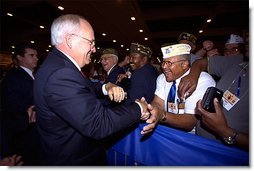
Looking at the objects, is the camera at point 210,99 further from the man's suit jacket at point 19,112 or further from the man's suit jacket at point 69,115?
the man's suit jacket at point 19,112

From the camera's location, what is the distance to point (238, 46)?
3.41m

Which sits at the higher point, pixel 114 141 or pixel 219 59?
pixel 219 59

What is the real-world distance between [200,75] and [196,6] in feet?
23.2

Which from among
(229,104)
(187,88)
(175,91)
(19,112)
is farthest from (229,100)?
(19,112)

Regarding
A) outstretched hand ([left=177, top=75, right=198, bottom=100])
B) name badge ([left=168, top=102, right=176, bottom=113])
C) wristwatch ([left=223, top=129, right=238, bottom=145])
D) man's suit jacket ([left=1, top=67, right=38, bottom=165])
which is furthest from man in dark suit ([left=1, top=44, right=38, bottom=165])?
wristwatch ([left=223, top=129, right=238, bottom=145])

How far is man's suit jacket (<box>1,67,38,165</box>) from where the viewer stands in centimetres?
247

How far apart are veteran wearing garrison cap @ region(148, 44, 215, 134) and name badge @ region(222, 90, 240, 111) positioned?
22 cm

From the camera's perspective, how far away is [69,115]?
129 centimetres

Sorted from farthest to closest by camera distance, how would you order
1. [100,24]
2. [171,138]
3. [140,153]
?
[100,24]
[140,153]
[171,138]

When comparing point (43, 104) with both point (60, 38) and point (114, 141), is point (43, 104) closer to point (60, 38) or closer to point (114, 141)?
point (60, 38)

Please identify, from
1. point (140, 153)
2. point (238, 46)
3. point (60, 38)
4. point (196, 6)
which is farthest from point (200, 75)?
point (196, 6)

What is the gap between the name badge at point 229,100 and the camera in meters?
1.75

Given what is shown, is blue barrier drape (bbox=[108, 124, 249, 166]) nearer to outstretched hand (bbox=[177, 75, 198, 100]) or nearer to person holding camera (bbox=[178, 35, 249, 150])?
person holding camera (bbox=[178, 35, 249, 150])

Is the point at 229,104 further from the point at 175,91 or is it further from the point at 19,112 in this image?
the point at 19,112
